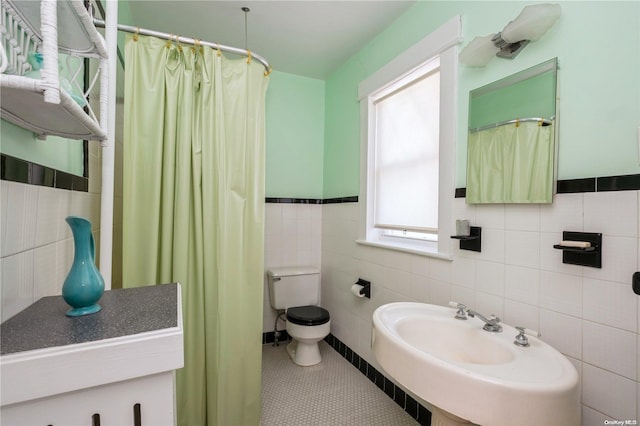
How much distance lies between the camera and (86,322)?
64cm

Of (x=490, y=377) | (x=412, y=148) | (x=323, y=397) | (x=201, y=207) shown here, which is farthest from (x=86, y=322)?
(x=412, y=148)

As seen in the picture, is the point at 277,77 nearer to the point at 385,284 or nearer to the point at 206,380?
the point at 385,284

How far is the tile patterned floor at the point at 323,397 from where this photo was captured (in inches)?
63.7

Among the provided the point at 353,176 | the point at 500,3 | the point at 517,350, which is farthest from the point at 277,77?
the point at 517,350

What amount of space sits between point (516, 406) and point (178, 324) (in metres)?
0.85

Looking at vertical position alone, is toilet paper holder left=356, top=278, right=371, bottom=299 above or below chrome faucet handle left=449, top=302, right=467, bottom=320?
below

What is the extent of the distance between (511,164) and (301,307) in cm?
178

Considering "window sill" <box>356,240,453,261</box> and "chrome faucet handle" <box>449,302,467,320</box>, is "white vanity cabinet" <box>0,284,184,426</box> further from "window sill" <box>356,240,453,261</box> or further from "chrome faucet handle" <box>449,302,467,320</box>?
"window sill" <box>356,240,453,261</box>

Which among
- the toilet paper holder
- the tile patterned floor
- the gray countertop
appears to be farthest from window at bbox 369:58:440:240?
the gray countertop

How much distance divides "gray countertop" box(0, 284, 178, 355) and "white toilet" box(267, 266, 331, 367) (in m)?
1.43

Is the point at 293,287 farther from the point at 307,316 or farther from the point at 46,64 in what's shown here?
the point at 46,64

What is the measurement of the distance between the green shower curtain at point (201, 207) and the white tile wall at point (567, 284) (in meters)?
1.03

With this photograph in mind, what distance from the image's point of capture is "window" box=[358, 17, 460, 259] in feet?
4.79

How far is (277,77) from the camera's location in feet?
8.27
